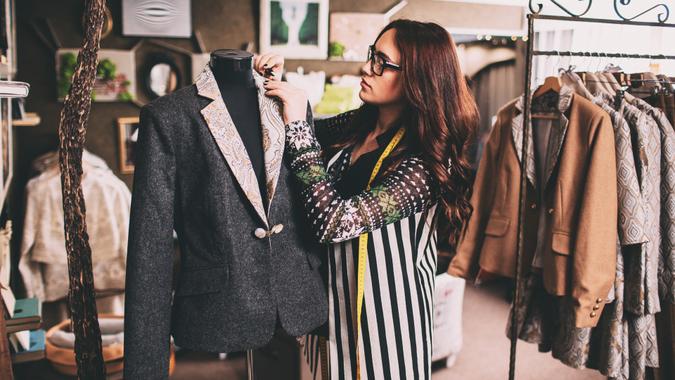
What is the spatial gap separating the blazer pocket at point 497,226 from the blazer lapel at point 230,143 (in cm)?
116

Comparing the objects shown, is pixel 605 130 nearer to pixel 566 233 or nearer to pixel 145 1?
pixel 566 233

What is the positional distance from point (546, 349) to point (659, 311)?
0.43 meters

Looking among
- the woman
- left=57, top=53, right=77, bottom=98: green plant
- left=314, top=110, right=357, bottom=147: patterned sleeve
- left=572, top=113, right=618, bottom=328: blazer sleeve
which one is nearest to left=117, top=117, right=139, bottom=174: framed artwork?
left=57, top=53, right=77, bottom=98: green plant

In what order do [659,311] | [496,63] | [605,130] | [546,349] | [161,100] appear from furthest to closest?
1. [496,63]
2. [546,349]
3. [659,311]
4. [605,130]
5. [161,100]

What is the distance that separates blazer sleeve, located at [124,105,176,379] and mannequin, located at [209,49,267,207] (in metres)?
0.19

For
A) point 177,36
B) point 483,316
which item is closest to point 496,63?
point 483,316

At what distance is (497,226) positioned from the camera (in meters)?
2.15

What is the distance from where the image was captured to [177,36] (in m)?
3.97

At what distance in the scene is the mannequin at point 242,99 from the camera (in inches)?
51.6

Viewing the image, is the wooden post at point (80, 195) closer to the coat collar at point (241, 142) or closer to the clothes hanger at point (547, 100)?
the coat collar at point (241, 142)

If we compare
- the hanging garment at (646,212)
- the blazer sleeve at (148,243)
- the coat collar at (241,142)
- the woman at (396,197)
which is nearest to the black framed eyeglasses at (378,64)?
the woman at (396,197)

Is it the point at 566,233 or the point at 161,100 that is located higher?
the point at 161,100

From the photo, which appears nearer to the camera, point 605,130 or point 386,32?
point 386,32

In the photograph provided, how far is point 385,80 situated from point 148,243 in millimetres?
711
